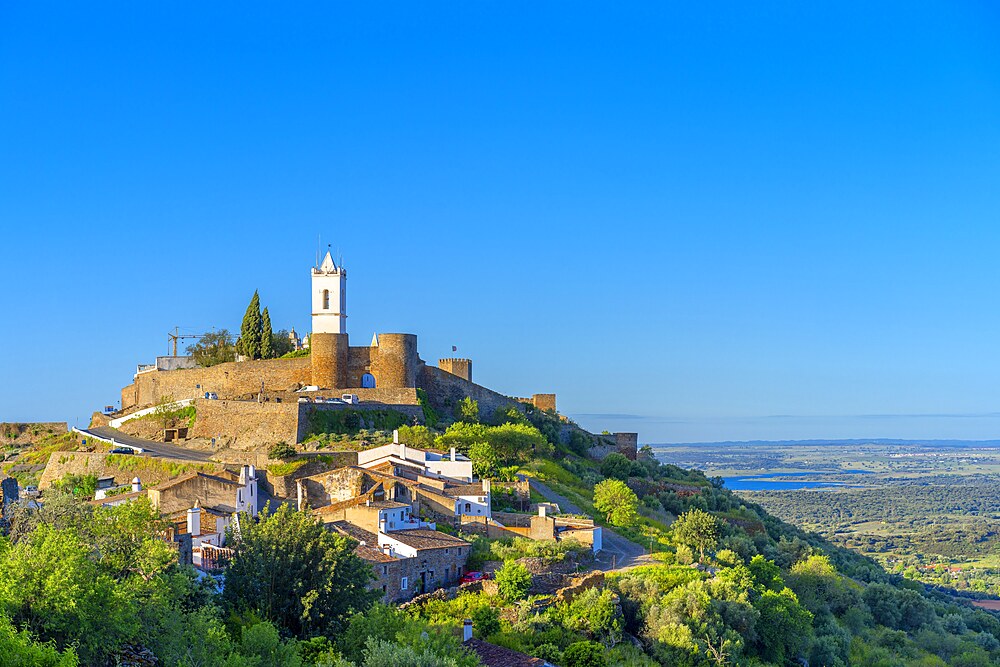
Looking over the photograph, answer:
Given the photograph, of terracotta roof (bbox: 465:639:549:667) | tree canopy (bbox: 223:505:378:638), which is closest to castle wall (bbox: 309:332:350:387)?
tree canopy (bbox: 223:505:378:638)

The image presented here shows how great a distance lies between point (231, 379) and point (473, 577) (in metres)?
26.7

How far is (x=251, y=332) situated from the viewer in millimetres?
58625

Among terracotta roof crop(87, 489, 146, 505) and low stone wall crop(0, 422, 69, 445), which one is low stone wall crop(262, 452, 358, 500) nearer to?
terracotta roof crop(87, 489, 146, 505)

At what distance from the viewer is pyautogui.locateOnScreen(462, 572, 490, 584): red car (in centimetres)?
3028

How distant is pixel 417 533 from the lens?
31.5m

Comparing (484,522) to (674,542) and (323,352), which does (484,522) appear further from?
(323,352)

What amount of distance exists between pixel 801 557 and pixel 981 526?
109747mm

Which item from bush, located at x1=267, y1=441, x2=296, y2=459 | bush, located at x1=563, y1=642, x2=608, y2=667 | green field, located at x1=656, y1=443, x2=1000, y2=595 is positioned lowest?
green field, located at x1=656, y1=443, x2=1000, y2=595

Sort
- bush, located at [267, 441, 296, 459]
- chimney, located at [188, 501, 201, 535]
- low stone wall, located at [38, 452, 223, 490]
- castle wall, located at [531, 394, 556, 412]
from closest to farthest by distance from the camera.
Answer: chimney, located at [188, 501, 201, 535]
low stone wall, located at [38, 452, 223, 490]
bush, located at [267, 441, 296, 459]
castle wall, located at [531, 394, 556, 412]

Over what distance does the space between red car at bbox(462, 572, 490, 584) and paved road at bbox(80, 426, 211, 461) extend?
51.4ft

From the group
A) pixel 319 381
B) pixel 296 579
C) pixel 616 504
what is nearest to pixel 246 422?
pixel 319 381

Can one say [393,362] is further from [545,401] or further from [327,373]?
[545,401]

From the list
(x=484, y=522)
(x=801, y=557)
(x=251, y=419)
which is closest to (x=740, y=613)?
(x=484, y=522)

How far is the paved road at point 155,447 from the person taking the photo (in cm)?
4412
